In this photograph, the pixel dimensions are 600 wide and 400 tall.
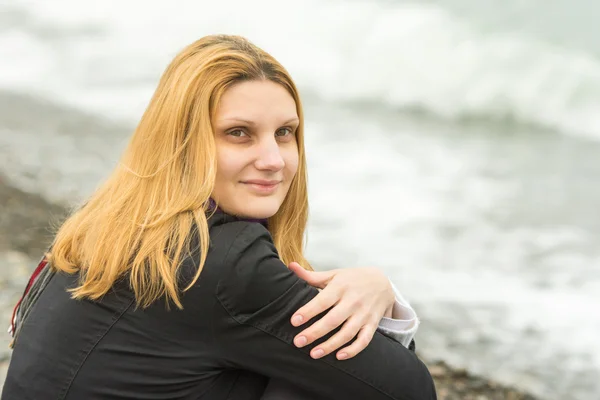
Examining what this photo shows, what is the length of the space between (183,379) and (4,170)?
5.61m

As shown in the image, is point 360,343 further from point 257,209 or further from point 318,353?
point 257,209

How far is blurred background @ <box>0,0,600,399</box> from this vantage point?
5512 mm

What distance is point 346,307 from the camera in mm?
2088

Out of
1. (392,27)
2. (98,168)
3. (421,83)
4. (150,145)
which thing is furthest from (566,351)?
(392,27)

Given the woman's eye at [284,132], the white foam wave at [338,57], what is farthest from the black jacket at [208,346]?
the white foam wave at [338,57]

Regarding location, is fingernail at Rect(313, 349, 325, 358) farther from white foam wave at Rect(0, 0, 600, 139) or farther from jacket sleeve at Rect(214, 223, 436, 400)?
white foam wave at Rect(0, 0, 600, 139)

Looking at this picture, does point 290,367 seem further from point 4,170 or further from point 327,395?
point 4,170

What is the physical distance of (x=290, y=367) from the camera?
2.00m

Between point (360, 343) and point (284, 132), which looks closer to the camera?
point (360, 343)

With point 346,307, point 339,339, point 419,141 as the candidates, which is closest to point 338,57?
point 419,141

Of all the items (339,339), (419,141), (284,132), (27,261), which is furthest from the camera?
(419,141)

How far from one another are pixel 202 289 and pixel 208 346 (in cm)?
17

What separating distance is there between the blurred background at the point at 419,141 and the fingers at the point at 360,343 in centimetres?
221

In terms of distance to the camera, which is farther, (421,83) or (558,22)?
(558,22)
